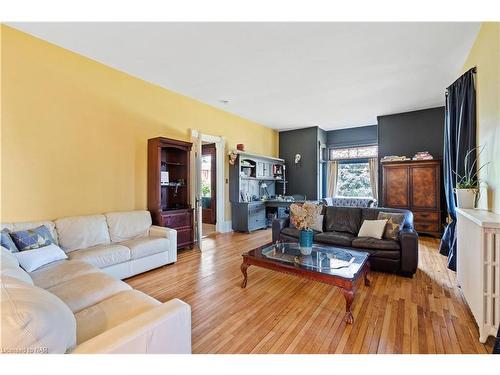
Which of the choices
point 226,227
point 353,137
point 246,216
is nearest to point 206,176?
point 226,227

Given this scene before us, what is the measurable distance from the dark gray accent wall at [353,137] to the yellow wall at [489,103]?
158 inches

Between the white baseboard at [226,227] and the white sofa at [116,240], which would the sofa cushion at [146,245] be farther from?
the white baseboard at [226,227]

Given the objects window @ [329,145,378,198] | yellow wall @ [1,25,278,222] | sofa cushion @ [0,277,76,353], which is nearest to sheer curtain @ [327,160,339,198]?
window @ [329,145,378,198]

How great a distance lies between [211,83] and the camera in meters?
4.07

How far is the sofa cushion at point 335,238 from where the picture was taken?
3316 mm

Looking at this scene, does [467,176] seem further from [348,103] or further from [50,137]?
[50,137]

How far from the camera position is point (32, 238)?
7.72 ft

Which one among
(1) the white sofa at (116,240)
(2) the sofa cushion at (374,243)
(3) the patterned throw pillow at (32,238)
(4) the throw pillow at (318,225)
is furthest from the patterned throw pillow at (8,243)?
(2) the sofa cushion at (374,243)

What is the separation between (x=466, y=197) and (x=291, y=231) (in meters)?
2.21

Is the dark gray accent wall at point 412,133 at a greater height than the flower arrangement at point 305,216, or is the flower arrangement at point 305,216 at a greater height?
the dark gray accent wall at point 412,133

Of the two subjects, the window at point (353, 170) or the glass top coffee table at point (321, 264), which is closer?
the glass top coffee table at point (321, 264)

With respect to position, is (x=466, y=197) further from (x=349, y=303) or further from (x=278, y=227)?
(x=278, y=227)

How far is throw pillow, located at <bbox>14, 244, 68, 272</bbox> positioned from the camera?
2133 millimetres

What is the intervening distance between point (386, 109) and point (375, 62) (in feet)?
8.62
